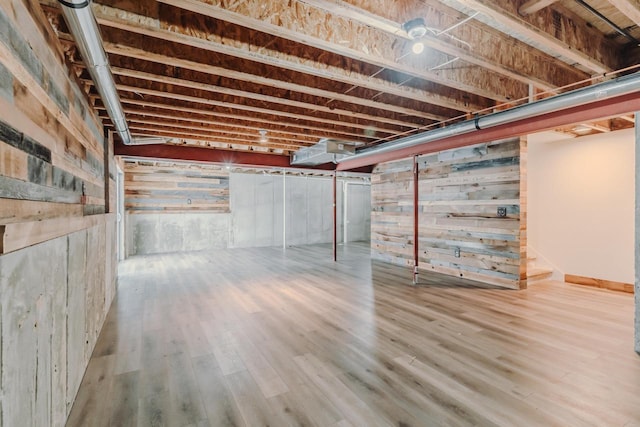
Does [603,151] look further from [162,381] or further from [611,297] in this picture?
[162,381]

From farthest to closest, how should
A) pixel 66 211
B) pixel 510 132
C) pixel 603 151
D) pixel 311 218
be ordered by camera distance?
pixel 311 218 < pixel 603 151 < pixel 510 132 < pixel 66 211

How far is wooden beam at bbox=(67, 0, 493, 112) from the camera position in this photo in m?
1.76

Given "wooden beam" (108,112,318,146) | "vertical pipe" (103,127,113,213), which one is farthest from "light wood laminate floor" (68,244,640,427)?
"wooden beam" (108,112,318,146)

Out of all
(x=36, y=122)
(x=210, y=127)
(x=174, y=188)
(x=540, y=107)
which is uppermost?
(x=210, y=127)

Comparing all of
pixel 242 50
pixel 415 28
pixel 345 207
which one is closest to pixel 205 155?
pixel 242 50

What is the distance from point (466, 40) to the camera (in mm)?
2182

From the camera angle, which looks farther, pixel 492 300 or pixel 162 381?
pixel 492 300

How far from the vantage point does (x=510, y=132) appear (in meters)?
3.39

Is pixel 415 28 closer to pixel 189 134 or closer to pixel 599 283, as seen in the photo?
pixel 189 134

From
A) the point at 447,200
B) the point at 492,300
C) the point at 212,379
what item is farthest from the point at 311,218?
the point at 212,379

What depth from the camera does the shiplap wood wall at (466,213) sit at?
4246 millimetres

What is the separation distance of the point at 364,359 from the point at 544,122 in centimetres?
296

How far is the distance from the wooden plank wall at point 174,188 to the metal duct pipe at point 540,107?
5823 millimetres

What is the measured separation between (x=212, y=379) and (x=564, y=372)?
97.1 inches
